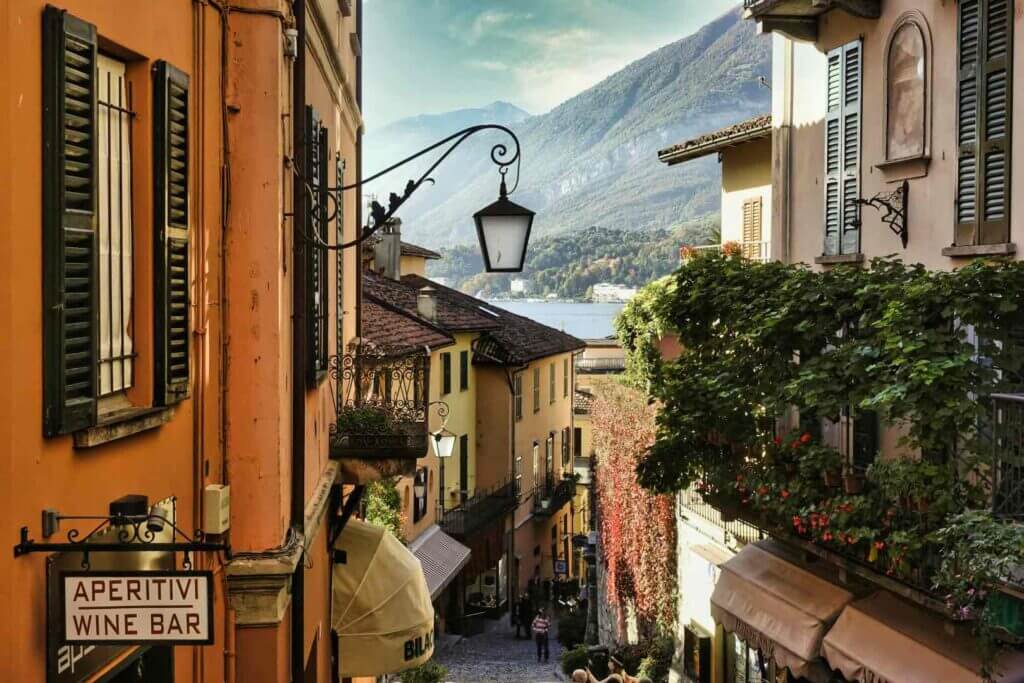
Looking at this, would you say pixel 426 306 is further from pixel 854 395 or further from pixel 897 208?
pixel 854 395

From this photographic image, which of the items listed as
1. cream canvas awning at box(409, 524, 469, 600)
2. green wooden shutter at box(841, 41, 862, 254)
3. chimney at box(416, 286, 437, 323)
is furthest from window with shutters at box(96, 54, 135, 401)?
chimney at box(416, 286, 437, 323)

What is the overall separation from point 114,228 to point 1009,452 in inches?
288

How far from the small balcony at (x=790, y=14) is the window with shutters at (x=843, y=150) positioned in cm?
59

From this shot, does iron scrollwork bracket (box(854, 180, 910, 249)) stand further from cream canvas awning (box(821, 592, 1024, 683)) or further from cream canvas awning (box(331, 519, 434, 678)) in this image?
cream canvas awning (box(331, 519, 434, 678))

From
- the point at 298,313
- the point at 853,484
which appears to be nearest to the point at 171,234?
the point at 298,313

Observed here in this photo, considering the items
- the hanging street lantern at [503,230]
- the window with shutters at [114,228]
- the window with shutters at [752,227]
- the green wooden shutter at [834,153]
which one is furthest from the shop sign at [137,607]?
the window with shutters at [752,227]

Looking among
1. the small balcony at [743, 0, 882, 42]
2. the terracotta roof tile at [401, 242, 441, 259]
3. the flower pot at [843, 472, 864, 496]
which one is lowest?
the flower pot at [843, 472, 864, 496]

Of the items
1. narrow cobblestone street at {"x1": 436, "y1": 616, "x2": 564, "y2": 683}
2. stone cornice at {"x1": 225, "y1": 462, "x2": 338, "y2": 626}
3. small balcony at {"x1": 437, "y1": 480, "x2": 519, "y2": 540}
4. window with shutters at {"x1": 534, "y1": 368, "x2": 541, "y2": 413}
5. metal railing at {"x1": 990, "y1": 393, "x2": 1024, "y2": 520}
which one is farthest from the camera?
window with shutters at {"x1": 534, "y1": 368, "x2": 541, "y2": 413}

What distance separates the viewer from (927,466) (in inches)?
448

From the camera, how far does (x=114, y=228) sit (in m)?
4.93

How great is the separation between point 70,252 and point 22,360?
0.53 meters

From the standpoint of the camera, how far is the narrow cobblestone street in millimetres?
25266

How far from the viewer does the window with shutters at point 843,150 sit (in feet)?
50.7

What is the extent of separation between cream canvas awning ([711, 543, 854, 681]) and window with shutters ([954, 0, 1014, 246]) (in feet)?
16.3
